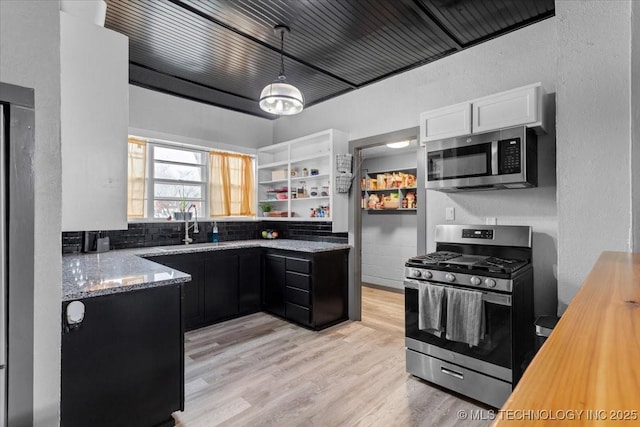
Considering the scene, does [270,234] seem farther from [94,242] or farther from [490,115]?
[490,115]

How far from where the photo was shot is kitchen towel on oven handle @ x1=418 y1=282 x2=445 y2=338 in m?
2.30

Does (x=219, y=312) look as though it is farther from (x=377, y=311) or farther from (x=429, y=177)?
(x=429, y=177)

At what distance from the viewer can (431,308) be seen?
234 centimetres

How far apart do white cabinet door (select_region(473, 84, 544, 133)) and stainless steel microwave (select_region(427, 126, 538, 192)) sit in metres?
0.06

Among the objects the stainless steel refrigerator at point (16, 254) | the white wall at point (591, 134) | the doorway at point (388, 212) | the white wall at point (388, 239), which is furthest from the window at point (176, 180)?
the white wall at point (591, 134)

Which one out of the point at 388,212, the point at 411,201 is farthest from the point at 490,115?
the point at 388,212

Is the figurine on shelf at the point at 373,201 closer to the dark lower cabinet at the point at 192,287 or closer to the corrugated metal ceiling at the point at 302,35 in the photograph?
the corrugated metal ceiling at the point at 302,35

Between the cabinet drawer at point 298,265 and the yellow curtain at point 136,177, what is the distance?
1872mm

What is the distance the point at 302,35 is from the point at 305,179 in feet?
6.38

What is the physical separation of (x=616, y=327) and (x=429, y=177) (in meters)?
2.35

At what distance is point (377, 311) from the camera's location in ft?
14.1

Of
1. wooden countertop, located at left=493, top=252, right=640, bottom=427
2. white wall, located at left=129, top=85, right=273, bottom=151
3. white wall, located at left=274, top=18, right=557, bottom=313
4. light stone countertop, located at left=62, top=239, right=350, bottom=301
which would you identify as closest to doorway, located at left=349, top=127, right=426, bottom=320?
white wall, located at left=274, top=18, right=557, bottom=313

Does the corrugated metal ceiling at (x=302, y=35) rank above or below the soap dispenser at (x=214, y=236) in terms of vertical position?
above

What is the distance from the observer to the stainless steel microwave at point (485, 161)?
225cm
